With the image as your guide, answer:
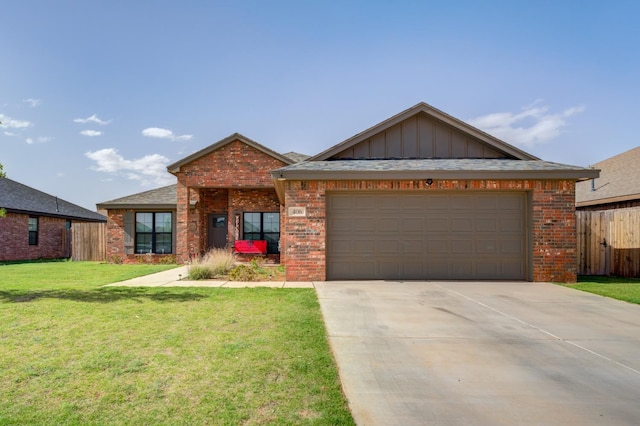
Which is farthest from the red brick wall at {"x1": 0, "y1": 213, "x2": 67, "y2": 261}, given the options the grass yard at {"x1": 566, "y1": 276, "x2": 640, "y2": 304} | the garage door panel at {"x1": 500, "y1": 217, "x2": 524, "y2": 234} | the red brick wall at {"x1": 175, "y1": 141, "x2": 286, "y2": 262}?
the grass yard at {"x1": 566, "y1": 276, "x2": 640, "y2": 304}

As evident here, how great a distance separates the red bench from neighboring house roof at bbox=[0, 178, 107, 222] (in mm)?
13272

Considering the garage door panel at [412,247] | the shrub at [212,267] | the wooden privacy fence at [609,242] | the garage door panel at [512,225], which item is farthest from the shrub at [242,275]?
the wooden privacy fence at [609,242]

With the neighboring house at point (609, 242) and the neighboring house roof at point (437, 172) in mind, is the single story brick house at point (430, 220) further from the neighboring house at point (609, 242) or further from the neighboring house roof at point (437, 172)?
the neighboring house at point (609, 242)

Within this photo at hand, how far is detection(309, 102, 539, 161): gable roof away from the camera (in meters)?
11.3

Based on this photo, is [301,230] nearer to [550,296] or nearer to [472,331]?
[472,331]

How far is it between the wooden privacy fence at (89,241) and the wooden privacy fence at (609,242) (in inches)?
865

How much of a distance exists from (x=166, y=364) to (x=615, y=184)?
19471mm

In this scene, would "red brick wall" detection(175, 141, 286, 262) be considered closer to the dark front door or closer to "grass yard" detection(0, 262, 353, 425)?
the dark front door

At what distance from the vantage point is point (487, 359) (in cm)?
418

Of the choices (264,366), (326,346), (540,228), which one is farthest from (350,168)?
(264,366)

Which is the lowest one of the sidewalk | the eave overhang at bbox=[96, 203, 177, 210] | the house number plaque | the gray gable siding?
the sidewalk

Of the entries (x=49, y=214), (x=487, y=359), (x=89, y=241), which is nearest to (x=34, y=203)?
(x=49, y=214)

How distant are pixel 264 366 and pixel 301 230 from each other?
241 inches

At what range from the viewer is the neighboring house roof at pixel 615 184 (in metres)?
14.2
